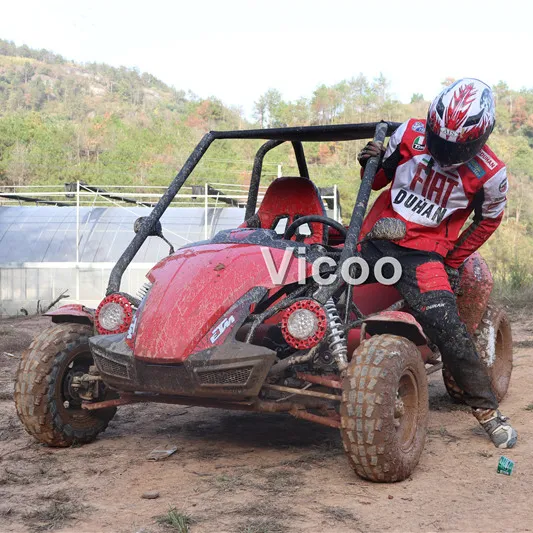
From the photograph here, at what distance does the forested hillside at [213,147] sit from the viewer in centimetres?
4778

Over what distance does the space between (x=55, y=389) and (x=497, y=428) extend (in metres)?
2.70

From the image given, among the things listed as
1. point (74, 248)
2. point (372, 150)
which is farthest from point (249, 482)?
point (74, 248)

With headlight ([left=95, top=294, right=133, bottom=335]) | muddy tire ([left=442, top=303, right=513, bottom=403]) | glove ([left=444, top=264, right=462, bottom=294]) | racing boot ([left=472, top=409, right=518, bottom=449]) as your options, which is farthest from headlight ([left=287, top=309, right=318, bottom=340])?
muddy tire ([left=442, top=303, right=513, bottom=403])

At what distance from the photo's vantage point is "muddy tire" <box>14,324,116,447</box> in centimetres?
478

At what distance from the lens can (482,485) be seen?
418 cm

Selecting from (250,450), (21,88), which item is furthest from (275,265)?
(21,88)

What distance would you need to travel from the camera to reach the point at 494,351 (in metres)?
6.25

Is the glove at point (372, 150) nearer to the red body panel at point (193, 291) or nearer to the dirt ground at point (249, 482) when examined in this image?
the red body panel at point (193, 291)

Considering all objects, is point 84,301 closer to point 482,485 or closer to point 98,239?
point 98,239

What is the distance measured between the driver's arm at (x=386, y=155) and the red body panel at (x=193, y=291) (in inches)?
34.1

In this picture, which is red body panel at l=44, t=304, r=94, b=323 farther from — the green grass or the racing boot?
the racing boot

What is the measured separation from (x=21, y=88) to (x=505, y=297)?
119 meters

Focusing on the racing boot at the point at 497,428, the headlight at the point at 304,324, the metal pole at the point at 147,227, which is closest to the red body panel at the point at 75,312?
the metal pole at the point at 147,227

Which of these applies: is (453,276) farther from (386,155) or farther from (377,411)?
(377,411)
